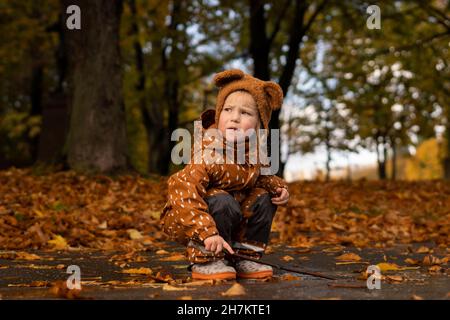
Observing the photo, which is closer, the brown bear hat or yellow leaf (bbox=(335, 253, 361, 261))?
the brown bear hat

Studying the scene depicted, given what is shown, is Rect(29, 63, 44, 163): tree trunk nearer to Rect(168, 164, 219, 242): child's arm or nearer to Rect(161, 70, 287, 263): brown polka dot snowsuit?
Rect(161, 70, 287, 263): brown polka dot snowsuit

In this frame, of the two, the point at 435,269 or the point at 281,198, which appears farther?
the point at 435,269

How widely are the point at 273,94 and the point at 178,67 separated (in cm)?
1636

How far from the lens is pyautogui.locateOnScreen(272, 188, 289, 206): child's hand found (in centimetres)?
401

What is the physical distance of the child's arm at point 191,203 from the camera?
3576mm

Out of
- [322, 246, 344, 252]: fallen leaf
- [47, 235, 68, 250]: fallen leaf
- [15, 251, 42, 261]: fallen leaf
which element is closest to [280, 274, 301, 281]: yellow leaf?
[322, 246, 344, 252]: fallen leaf

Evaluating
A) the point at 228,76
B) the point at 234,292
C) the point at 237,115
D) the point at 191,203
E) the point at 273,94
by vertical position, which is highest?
the point at 228,76

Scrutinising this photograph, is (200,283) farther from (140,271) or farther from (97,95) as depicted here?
(97,95)

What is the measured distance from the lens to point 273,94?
399cm

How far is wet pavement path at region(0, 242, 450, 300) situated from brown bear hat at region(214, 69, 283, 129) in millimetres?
1062

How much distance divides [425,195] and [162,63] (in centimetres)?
1220

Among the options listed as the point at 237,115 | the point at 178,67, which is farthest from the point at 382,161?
the point at 237,115

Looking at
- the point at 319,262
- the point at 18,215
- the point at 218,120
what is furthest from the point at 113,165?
the point at 218,120

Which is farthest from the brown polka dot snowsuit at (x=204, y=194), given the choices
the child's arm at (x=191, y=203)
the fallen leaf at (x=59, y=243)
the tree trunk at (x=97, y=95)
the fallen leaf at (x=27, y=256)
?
the tree trunk at (x=97, y=95)
